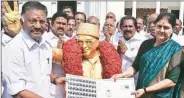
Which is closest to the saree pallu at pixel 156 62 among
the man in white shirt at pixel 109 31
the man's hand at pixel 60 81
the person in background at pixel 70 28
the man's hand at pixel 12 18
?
the man in white shirt at pixel 109 31

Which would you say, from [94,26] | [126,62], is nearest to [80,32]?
[94,26]

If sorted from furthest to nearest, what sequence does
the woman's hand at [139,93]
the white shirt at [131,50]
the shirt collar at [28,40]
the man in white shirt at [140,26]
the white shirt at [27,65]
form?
1. the man in white shirt at [140,26]
2. the white shirt at [131,50]
3. the woman's hand at [139,93]
4. the shirt collar at [28,40]
5. the white shirt at [27,65]

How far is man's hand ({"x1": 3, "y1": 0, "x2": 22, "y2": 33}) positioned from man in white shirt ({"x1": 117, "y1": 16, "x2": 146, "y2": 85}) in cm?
81

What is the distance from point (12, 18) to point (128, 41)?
96 centimetres

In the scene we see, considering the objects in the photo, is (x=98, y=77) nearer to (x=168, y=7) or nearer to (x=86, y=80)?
(x=86, y=80)

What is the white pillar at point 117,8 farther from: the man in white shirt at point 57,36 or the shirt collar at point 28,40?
the shirt collar at point 28,40

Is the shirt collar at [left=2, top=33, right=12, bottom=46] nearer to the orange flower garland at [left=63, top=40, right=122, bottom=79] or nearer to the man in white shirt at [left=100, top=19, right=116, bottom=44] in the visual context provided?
the orange flower garland at [left=63, top=40, right=122, bottom=79]

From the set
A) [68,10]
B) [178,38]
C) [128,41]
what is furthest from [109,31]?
[178,38]

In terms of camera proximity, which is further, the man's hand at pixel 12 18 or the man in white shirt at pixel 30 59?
the man's hand at pixel 12 18

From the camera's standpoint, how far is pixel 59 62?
8.59 ft

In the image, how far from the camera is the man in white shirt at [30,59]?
2.31 meters

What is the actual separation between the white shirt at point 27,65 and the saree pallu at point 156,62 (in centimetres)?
69

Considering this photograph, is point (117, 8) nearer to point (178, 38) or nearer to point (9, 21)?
point (178, 38)

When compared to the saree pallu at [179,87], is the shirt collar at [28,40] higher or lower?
higher
